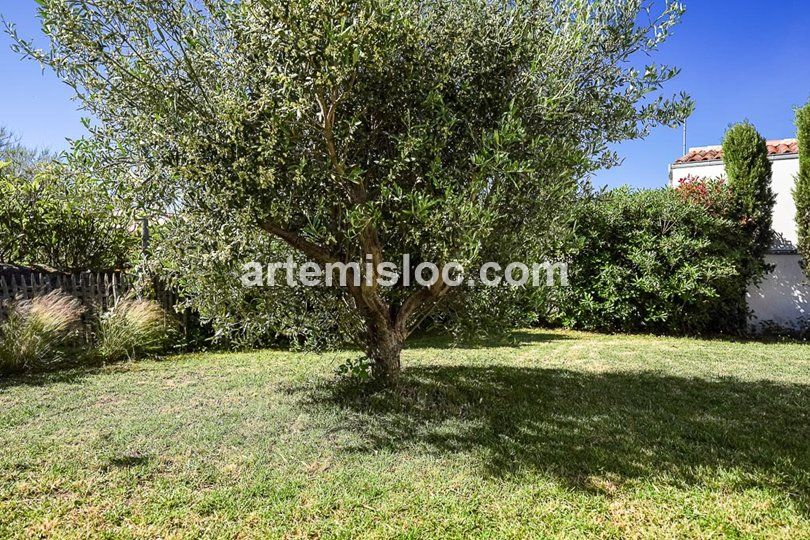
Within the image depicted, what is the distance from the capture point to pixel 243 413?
5289 millimetres

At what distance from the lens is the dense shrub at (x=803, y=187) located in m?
10.9

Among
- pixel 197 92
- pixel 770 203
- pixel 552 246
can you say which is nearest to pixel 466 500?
pixel 552 246

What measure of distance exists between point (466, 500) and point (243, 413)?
113 inches

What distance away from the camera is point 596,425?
506 cm

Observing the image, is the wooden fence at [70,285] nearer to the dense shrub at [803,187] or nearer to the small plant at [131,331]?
the small plant at [131,331]

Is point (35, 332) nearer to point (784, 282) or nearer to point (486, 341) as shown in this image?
point (486, 341)

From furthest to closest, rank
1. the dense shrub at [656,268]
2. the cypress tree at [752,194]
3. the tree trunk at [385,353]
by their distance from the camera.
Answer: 1. the cypress tree at [752,194]
2. the dense shrub at [656,268]
3. the tree trunk at [385,353]

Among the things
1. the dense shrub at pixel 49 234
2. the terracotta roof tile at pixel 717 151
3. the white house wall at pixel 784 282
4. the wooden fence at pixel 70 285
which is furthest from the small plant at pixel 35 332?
the terracotta roof tile at pixel 717 151

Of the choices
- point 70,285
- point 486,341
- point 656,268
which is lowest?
point 486,341

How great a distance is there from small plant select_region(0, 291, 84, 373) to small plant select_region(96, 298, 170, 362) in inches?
22.1

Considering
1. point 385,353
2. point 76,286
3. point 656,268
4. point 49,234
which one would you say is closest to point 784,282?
point 656,268

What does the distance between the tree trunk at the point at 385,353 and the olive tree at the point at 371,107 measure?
0.57m

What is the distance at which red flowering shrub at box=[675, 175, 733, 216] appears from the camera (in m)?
11.5

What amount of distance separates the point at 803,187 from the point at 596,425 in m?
10.0
